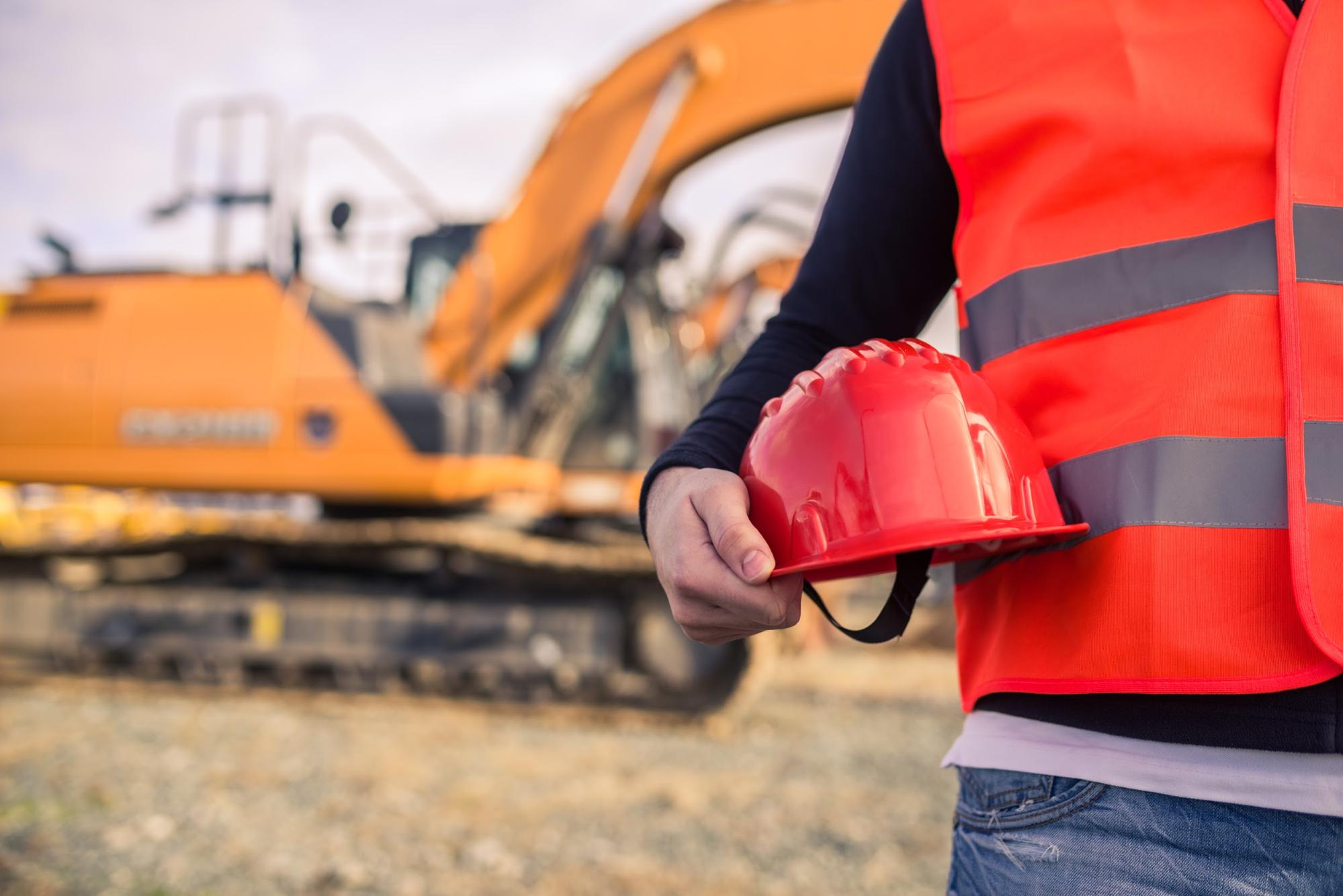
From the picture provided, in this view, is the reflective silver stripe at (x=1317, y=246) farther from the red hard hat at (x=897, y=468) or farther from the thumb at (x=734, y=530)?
the thumb at (x=734, y=530)

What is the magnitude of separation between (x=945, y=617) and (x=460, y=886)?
366 centimetres

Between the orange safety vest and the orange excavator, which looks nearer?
the orange safety vest

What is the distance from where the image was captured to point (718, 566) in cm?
77

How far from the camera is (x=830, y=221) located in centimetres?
100

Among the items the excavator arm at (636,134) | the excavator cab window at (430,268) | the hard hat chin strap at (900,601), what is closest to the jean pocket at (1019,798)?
the hard hat chin strap at (900,601)

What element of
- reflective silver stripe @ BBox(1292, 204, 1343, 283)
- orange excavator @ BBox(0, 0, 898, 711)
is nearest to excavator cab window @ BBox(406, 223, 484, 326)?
orange excavator @ BBox(0, 0, 898, 711)

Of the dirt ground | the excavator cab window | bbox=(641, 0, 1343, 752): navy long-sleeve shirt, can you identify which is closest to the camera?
bbox=(641, 0, 1343, 752): navy long-sleeve shirt

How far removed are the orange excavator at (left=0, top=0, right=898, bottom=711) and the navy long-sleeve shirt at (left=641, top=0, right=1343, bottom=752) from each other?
3.68 metres

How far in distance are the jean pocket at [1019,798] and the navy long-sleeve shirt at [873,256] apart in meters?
0.06

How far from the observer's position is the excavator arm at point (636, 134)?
466 cm

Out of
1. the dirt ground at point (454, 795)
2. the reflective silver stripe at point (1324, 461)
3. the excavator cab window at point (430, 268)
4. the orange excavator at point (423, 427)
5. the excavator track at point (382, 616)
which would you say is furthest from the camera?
the excavator cab window at point (430, 268)

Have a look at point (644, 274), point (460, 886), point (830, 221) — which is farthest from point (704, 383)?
point (830, 221)

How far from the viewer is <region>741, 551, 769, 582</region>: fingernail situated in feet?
2.40

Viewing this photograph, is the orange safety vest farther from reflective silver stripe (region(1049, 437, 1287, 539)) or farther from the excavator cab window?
the excavator cab window
